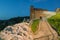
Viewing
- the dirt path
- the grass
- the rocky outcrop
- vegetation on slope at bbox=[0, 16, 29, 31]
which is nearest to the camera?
the rocky outcrop

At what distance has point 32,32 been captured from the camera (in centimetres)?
509

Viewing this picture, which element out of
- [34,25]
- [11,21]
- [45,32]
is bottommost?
[45,32]

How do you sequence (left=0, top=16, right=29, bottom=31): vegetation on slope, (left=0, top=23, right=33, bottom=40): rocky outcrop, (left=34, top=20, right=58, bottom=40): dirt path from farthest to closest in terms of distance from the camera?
(left=0, top=16, right=29, bottom=31): vegetation on slope < (left=34, top=20, right=58, bottom=40): dirt path < (left=0, top=23, right=33, bottom=40): rocky outcrop

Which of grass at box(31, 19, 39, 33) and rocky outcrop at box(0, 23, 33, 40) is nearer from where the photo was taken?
rocky outcrop at box(0, 23, 33, 40)

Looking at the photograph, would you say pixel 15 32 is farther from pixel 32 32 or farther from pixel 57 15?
pixel 57 15

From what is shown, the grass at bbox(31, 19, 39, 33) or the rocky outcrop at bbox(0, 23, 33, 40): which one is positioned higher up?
the grass at bbox(31, 19, 39, 33)

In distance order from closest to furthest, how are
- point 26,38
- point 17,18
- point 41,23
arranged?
point 26,38 → point 41,23 → point 17,18

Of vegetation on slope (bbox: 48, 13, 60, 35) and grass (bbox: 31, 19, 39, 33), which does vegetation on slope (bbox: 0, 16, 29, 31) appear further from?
vegetation on slope (bbox: 48, 13, 60, 35)

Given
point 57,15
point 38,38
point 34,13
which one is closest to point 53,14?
point 57,15

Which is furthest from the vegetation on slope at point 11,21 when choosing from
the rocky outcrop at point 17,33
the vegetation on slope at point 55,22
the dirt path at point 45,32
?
the vegetation on slope at point 55,22

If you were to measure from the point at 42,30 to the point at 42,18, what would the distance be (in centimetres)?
33

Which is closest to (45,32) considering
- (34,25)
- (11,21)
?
(34,25)

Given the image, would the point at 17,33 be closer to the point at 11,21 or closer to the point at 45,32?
the point at 45,32

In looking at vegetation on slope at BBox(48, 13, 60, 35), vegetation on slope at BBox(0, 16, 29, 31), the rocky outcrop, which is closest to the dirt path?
vegetation on slope at BBox(48, 13, 60, 35)
